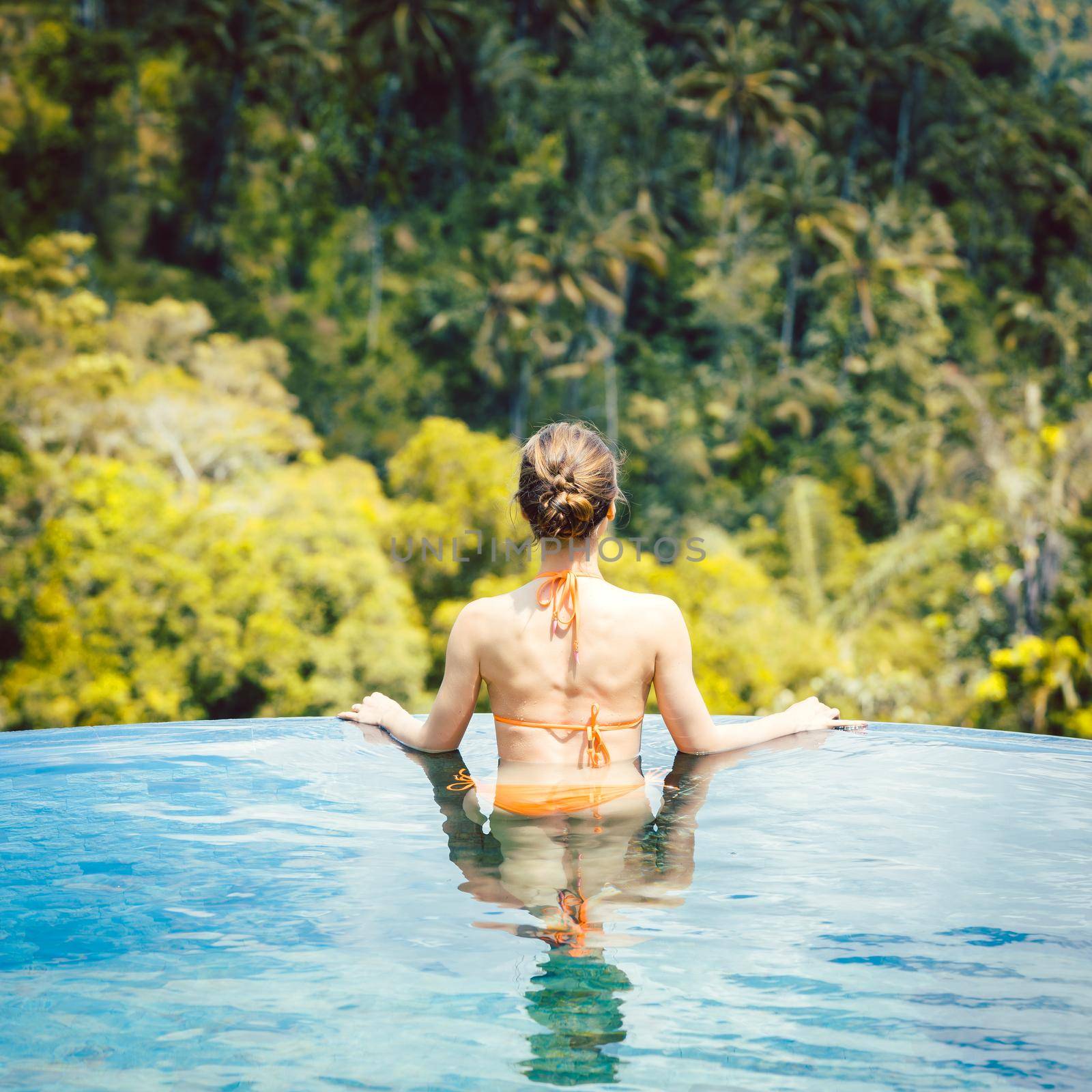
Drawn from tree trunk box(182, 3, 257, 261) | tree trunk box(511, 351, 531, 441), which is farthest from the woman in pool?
tree trunk box(182, 3, 257, 261)

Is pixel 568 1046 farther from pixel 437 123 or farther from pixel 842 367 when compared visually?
pixel 437 123

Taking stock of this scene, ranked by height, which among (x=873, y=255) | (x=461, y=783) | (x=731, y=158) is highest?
(x=731, y=158)

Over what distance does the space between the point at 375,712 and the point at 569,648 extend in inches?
36.5

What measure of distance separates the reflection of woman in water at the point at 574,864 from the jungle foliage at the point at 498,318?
1284 centimetres

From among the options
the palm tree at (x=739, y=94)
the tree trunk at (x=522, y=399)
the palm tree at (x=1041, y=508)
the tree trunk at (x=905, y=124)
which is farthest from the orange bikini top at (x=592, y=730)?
the tree trunk at (x=905, y=124)

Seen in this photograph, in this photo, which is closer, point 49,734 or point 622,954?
point 622,954

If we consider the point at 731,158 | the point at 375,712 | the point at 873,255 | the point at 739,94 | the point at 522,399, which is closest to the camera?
the point at 375,712

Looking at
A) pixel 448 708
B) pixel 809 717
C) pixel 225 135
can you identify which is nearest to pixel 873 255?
pixel 225 135

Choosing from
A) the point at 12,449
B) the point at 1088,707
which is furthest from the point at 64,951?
the point at 12,449

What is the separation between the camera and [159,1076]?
60.8 inches

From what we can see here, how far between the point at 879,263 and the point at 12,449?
1941cm

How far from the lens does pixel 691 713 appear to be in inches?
112

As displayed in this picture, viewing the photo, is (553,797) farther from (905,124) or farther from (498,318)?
(905,124)

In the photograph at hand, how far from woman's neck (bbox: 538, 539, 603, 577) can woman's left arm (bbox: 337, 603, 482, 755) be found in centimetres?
18
